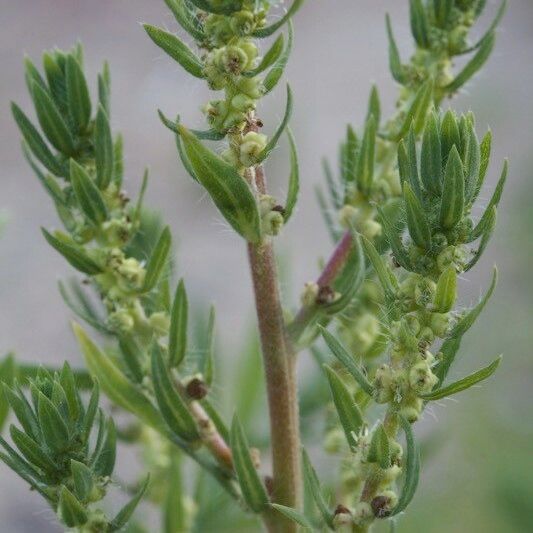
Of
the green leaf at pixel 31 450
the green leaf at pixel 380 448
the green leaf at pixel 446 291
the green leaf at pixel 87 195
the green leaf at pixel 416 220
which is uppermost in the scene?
the green leaf at pixel 87 195

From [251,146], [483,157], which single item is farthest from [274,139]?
[483,157]

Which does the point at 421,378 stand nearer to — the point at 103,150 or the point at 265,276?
the point at 265,276

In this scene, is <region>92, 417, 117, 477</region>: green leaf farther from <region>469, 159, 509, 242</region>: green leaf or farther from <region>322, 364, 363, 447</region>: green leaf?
<region>469, 159, 509, 242</region>: green leaf

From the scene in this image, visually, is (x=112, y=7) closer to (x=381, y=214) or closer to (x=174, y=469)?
(x=174, y=469)

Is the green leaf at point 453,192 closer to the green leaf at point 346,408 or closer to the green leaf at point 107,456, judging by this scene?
the green leaf at point 346,408

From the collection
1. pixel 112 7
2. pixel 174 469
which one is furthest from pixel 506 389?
pixel 112 7

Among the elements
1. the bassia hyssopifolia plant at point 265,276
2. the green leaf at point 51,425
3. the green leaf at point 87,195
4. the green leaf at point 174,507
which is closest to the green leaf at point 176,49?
the bassia hyssopifolia plant at point 265,276

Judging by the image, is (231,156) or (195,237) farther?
(195,237)
